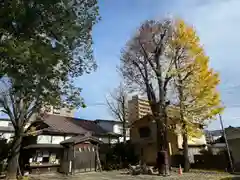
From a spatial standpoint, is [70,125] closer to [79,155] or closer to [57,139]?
[57,139]

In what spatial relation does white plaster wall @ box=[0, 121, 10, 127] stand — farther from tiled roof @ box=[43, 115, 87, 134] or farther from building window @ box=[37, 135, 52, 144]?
building window @ box=[37, 135, 52, 144]

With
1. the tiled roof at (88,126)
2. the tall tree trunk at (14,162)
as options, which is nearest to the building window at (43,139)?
the tall tree trunk at (14,162)

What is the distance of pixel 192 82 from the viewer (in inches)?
767

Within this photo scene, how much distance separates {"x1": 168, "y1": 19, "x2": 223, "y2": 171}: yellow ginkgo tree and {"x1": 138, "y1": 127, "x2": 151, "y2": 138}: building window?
31.0 feet

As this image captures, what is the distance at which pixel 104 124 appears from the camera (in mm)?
33469

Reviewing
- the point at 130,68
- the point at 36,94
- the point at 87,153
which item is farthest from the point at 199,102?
the point at 36,94

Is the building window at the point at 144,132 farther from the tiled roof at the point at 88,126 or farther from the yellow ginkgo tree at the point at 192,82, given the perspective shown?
the yellow ginkgo tree at the point at 192,82

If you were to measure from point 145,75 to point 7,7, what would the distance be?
45.9 feet

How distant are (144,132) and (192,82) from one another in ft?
40.9

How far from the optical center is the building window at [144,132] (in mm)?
29038

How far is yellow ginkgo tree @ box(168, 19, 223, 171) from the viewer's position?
18938 millimetres

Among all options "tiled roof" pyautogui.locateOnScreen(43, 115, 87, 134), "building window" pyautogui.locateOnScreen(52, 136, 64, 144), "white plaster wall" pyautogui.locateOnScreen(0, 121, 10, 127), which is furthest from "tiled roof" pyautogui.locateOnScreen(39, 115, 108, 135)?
"white plaster wall" pyautogui.locateOnScreen(0, 121, 10, 127)

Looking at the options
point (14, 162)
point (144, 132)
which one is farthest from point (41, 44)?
point (144, 132)

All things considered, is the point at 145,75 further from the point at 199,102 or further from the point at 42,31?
the point at 42,31
